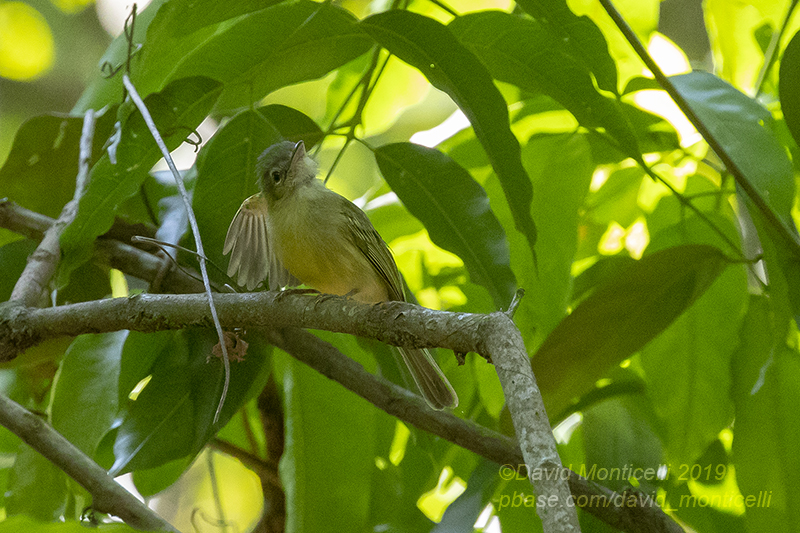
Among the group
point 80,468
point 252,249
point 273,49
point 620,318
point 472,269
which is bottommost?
point 80,468

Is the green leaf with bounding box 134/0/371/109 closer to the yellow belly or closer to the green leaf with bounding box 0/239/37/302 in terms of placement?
the yellow belly

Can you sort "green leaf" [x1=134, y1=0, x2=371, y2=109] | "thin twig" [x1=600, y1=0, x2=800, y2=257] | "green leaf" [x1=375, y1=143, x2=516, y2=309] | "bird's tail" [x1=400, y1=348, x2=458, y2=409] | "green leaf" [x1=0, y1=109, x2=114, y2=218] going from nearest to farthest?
1. "thin twig" [x1=600, y1=0, x2=800, y2=257]
2. "green leaf" [x1=375, y1=143, x2=516, y2=309]
3. "green leaf" [x1=134, y1=0, x2=371, y2=109]
4. "bird's tail" [x1=400, y1=348, x2=458, y2=409]
5. "green leaf" [x1=0, y1=109, x2=114, y2=218]

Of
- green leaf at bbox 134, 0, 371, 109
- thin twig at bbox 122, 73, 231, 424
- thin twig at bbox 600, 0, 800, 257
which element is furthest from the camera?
green leaf at bbox 134, 0, 371, 109

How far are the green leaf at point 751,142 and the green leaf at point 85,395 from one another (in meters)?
1.37

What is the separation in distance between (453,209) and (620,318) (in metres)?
0.43

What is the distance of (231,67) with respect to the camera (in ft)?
5.04

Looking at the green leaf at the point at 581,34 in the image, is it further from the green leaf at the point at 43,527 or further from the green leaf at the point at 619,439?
the green leaf at the point at 43,527

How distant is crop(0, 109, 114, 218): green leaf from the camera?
1.77 metres

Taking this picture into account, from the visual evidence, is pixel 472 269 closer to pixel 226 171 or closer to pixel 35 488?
pixel 226 171

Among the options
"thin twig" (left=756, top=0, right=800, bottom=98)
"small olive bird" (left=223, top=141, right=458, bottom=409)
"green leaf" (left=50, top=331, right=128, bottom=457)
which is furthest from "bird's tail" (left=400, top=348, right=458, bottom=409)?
"thin twig" (left=756, top=0, right=800, bottom=98)

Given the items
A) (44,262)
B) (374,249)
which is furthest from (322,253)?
(44,262)

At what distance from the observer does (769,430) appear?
61.0 inches

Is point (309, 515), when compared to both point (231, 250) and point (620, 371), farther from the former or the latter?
point (620, 371)

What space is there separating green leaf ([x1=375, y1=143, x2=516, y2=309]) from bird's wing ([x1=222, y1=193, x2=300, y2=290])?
348 millimetres
